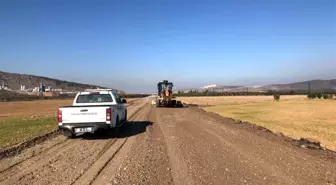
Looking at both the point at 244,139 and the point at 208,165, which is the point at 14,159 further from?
the point at 244,139

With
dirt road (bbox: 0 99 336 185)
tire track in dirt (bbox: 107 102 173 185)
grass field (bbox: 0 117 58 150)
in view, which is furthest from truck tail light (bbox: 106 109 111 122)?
grass field (bbox: 0 117 58 150)

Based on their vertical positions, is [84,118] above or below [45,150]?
above

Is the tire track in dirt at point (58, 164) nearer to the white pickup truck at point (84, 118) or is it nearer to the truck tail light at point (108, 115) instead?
the white pickup truck at point (84, 118)

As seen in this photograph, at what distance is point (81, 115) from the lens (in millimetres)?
14828

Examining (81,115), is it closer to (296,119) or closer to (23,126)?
(23,126)

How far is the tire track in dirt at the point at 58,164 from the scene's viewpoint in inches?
319

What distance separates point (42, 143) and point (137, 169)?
264 inches

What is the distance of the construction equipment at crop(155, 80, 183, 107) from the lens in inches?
1674

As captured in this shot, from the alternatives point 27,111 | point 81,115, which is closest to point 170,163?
point 81,115

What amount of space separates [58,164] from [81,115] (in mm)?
5244

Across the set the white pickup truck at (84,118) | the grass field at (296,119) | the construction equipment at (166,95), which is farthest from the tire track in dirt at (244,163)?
the construction equipment at (166,95)

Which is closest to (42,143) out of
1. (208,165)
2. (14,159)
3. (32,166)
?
(14,159)

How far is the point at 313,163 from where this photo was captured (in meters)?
9.70

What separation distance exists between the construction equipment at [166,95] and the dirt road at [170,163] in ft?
92.1
